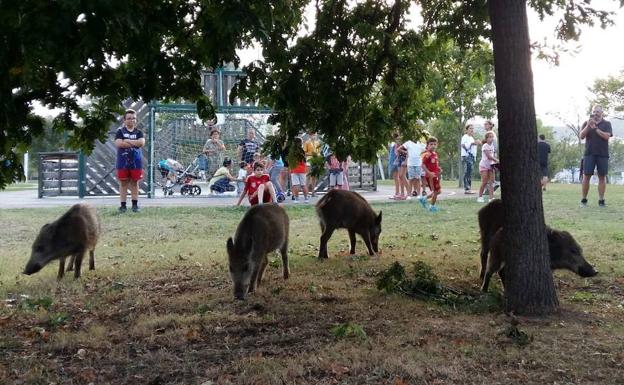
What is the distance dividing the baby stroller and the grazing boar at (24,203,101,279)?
14.5m

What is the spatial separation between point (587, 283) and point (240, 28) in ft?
17.5

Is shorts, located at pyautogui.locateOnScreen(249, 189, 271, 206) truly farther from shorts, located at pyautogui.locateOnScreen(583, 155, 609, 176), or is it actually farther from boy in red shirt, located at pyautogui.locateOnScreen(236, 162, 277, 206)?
shorts, located at pyautogui.locateOnScreen(583, 155, 609, 176)

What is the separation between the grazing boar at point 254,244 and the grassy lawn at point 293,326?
21 cm

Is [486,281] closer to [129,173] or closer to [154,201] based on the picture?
[129,173]

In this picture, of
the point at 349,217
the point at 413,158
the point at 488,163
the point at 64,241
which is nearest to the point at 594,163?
the point at 488,163

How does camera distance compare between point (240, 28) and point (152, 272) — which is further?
point (152, 272)

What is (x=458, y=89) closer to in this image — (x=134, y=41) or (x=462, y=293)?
(x=462, y=293)

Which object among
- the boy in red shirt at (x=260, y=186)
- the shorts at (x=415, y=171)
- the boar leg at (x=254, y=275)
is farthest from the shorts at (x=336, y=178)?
the boar leg at (x=254, y=275)

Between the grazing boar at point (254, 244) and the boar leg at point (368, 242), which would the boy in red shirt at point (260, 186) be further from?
the grazing boar at point (254, 244)

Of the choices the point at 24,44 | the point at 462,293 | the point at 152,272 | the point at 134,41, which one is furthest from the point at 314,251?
the point at 24,44

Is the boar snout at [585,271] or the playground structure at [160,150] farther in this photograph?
the playground structure at [160,150]

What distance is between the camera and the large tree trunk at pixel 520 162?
5.58 m

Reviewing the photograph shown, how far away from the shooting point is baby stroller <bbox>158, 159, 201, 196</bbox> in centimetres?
2298

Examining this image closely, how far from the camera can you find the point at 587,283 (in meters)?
7.44
